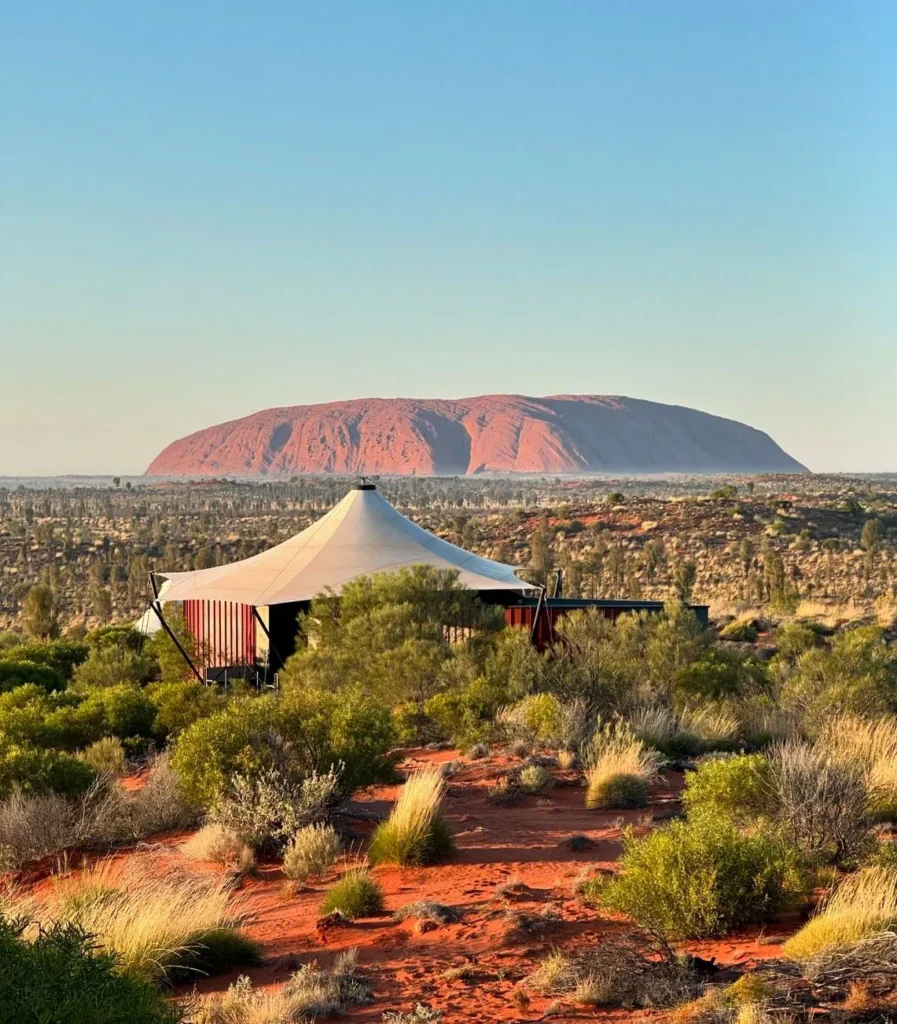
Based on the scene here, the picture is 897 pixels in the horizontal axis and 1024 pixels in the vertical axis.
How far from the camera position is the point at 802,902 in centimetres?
779

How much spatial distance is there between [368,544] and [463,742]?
10.3 m

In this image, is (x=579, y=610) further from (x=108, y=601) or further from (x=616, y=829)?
(x=108, y=601)

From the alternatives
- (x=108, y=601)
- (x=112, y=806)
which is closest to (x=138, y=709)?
(x=112, y=806)

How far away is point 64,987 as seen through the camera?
461cm

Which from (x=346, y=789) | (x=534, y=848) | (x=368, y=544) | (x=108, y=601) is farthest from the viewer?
(x=108, y=601)

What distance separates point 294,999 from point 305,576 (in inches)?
705

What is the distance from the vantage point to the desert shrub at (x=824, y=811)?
343 inches

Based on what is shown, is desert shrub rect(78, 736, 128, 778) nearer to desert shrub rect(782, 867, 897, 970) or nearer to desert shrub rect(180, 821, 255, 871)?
desert shrub rect(180, 821, 255, 871)

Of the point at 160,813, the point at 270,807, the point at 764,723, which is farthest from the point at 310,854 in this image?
the point at 764,723

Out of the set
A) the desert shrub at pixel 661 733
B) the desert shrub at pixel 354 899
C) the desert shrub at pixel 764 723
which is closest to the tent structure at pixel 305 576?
the desert shrub at pixel 764 723

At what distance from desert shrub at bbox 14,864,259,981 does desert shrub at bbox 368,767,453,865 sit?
4.97 feet

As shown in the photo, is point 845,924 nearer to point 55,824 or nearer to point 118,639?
point 55,824

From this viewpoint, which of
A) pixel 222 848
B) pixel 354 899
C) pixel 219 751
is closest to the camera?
pixel 354 899

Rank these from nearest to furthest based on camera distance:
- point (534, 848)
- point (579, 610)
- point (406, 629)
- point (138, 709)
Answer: point (534, 848), point (138, 709), point (406, 629), point (579, 610)
